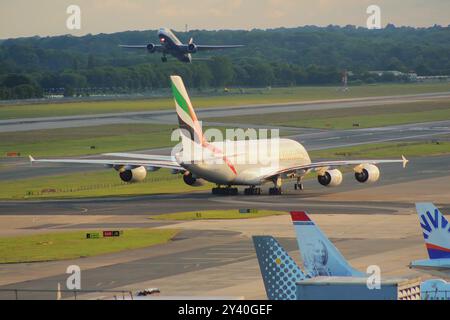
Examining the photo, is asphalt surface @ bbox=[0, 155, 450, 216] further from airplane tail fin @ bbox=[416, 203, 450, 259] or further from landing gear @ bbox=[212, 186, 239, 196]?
airplane tail fin @ bbox=[416, 203, 450, 259]

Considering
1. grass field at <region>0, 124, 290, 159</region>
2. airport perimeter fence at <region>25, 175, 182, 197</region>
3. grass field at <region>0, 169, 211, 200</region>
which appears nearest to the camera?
grass field at <region>0, 169, 211, 200</region>

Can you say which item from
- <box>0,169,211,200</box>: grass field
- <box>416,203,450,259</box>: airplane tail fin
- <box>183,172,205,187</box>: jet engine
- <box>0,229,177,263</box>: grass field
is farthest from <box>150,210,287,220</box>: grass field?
<box>416,203,450,259</box>: airplane tail fin

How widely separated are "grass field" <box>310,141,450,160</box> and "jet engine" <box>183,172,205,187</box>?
35572 millimetres

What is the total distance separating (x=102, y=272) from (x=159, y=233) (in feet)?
51.7

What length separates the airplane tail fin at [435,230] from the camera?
4900cm

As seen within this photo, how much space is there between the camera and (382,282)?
40750 mm

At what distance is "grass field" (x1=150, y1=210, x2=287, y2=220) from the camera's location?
296ft

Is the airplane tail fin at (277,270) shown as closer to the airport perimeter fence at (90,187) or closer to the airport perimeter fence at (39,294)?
the airport perimeter fence at (39,294)

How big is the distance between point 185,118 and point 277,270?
2183 inches

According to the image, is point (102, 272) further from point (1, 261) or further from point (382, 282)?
point (382, 282)

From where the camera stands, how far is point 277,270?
138ft

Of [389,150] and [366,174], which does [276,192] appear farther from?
[389,150]

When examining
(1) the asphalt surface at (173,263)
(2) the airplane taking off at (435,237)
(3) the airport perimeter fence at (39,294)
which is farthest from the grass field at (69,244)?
(2) the airplane taking off at (435,237)

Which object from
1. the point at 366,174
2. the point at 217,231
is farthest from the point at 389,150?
the point at 217,231
